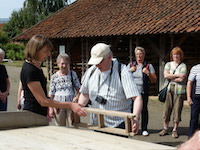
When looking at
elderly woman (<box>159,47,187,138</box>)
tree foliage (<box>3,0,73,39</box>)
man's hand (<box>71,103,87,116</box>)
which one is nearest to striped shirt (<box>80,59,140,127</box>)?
man's hand (<box>71,103,87,116</box>)

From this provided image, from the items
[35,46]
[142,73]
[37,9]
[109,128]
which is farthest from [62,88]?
[37,9]

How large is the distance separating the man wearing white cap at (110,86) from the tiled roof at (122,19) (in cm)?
896

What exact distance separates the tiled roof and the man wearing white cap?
896cm

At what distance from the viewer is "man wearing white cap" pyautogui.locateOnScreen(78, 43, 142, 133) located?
3801 mm

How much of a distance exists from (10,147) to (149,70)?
5.37 m

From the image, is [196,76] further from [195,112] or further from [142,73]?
[142,73]

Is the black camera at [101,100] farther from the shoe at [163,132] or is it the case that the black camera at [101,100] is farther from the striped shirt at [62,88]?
the shoe at [163,132]

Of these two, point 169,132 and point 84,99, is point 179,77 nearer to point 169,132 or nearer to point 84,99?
point 169,132

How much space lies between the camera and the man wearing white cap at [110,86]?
380cm

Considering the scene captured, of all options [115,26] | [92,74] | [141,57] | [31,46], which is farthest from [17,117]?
[115,26]

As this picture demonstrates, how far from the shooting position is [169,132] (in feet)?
26.9

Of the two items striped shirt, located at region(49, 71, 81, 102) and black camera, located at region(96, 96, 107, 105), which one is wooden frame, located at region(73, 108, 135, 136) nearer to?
black camera, located at region(96, 96, 107, 105)

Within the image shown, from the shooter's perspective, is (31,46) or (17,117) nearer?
(17,117)

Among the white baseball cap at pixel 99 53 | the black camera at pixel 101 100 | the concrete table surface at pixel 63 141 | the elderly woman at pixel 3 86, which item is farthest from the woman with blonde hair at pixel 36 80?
the elderly woman at pixel 3 86
